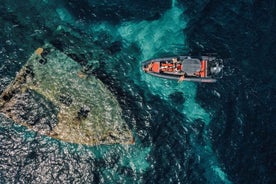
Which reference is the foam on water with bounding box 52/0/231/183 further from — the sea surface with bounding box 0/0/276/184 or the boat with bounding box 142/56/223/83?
the boat with bounding box 142/56/223/83

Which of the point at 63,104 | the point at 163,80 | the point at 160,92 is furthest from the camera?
the point at 163,80

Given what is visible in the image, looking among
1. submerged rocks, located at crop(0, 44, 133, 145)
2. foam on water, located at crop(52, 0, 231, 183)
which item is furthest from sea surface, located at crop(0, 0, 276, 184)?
submerged rocks, located at crop(0, 44, 133, 145)

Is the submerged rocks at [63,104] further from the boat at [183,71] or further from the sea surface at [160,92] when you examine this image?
the boat at [183,71]

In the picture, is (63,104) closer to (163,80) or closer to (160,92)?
(160,92)

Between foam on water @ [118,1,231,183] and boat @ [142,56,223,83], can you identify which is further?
boat @ [142,56,223,83]

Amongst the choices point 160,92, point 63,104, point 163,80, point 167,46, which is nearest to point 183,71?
point 163,80

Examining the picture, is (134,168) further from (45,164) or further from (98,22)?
(98,22)

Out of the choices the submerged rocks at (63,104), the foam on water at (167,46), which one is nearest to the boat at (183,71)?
the foam on water at (167,46)
